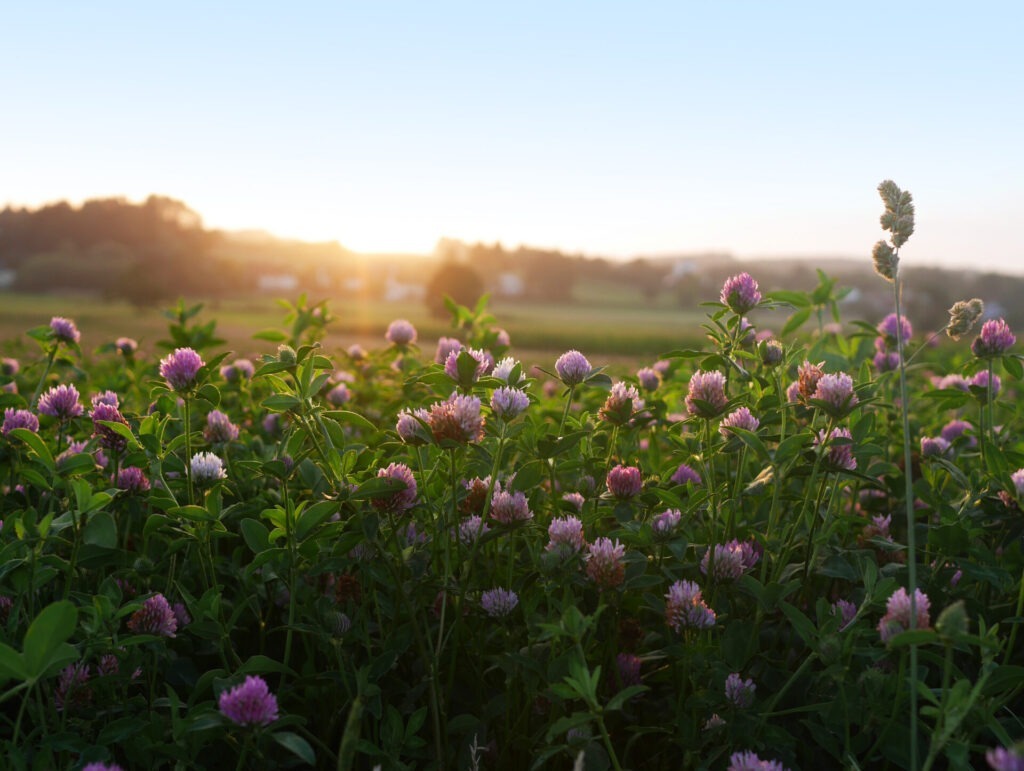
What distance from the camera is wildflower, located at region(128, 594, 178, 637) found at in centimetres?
163

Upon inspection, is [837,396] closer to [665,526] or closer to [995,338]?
[665,526]

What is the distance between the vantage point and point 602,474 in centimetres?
207

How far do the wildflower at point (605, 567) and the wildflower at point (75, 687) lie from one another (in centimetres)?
98

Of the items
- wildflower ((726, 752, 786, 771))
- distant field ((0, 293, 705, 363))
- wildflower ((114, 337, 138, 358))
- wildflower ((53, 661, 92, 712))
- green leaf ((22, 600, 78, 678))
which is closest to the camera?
green leaf ((22, 600, 78, 678))

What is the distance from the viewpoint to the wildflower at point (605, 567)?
1557mm

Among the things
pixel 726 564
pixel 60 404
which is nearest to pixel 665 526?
pixel 726 564

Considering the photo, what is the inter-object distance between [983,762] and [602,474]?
1.00 metres

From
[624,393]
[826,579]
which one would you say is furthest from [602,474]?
Answer: [826,579]

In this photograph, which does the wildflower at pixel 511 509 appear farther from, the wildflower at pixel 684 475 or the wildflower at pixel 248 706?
the wildflower at pixel 684 475

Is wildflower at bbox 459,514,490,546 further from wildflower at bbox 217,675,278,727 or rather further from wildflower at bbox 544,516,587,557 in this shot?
wildflower at bbox 217,675,278,727

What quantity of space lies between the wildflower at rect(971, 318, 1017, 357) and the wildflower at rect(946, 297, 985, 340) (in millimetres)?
556

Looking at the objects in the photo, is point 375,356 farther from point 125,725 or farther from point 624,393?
point 125,725

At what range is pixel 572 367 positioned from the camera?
1.84m

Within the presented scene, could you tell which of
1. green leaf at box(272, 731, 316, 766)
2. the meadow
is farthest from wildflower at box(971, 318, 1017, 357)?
green leaf at box(272, 731, 316, 766)
